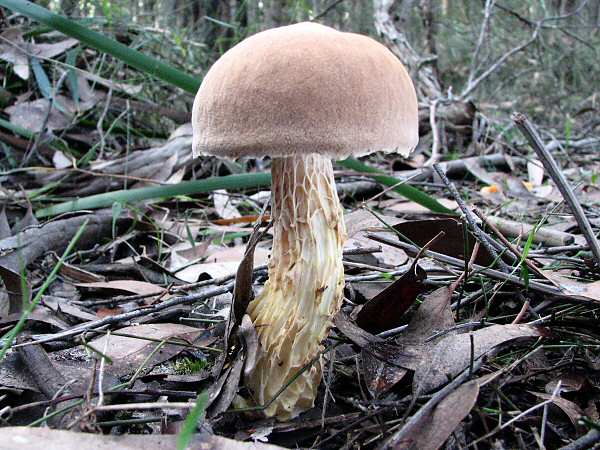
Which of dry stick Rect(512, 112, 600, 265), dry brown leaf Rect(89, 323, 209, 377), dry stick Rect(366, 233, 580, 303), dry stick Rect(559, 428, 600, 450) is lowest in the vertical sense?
dry brown leaf Rect(89, 323, 209, 377)

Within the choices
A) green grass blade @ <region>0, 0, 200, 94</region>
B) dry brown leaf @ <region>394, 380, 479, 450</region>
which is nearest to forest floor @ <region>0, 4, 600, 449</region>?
dry brown leaf @ <region>394, 380, 479, 450</region>

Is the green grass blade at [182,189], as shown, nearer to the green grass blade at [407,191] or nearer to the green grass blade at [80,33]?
the green grass blade at [407,191]

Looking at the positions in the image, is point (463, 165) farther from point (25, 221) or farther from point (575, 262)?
point (25, 221)

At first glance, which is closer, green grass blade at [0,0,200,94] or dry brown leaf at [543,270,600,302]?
dry brown leaf at [543,270,600,302]

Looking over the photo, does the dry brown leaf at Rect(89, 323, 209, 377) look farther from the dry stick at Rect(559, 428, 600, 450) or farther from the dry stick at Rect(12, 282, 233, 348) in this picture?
the dry stick at Rect(559, 428, 600, 450)

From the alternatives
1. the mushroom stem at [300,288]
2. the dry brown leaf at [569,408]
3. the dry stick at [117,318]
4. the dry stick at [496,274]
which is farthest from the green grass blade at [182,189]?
the dry brown leaf at [569,408]

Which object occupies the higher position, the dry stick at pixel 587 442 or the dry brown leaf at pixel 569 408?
the dry stick at pixel 587 442

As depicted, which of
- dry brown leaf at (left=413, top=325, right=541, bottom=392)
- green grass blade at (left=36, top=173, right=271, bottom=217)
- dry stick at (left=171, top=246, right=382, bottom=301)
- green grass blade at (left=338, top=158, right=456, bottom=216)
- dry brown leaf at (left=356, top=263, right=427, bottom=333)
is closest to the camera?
dry brown leaf at (left=413, top=325, right=541, bottom=392)

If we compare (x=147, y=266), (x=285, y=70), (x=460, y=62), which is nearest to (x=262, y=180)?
(x=147, y=266)
